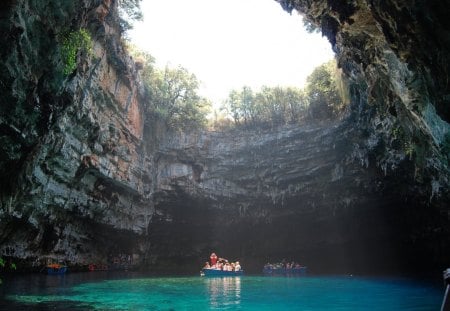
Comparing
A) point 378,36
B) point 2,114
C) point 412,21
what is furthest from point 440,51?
point 2,114

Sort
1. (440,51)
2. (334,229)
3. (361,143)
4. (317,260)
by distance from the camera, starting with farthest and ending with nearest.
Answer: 1. (317,260)
2. (334,229)
3. (361,143)
4. (440,51)

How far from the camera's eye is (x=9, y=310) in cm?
956

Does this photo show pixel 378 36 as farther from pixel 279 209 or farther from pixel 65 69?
pixel 279 209

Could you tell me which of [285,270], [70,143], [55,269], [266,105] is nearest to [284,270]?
[285,270]

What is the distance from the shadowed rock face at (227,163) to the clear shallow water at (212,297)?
3.15m

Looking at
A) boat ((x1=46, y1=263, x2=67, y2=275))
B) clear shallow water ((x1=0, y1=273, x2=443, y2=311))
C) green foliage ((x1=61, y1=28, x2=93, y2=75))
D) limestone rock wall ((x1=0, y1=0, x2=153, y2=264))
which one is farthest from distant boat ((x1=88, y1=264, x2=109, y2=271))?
green foliage ((x1=61, y1=28, x2=93, y2=75))

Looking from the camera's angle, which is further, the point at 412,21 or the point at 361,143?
the point at 361,143

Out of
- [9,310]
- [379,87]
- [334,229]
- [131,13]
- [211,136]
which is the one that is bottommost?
[9,310]

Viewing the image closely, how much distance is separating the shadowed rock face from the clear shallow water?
315 cm

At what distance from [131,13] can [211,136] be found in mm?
9254

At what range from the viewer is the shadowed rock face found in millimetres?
9758

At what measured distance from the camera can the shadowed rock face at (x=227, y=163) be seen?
32.0 feet

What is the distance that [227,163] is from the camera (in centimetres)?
2642

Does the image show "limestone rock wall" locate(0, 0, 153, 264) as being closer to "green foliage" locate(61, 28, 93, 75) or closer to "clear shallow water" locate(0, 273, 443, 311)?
"green foliage" locate(61, 28, 93, 75)
